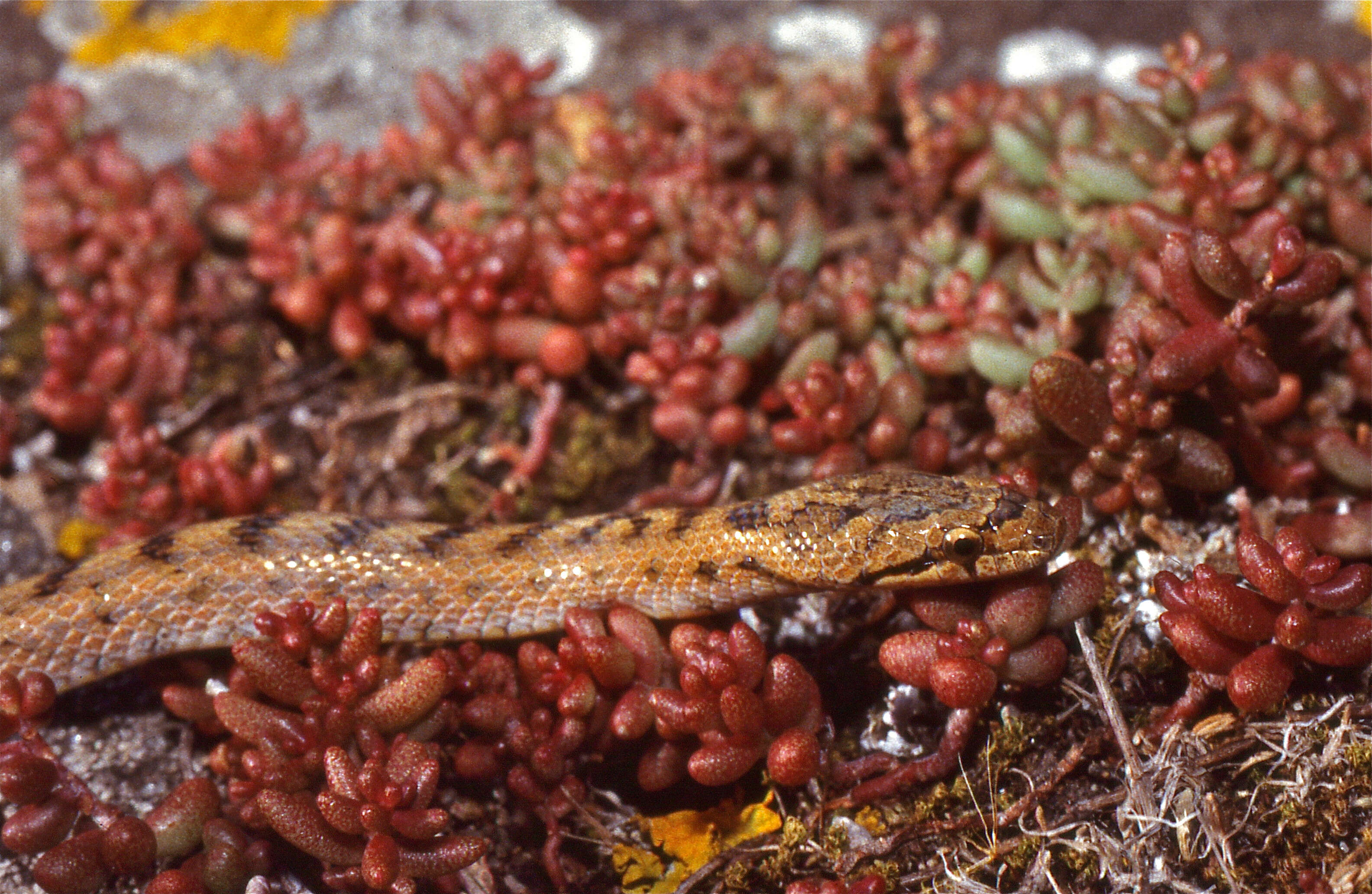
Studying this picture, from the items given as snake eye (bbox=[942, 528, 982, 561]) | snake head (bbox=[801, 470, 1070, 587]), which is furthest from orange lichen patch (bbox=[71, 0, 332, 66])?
snake eye (bbox=[942, 528, 982, 561])

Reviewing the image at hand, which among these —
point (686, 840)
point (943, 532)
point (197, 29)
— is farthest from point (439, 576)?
point (197, 29)

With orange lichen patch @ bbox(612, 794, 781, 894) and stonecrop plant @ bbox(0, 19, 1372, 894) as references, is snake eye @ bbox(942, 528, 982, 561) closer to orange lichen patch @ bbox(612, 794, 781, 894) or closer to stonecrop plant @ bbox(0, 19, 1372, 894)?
stonecrop plant @ bbox(0, 19, 1372, 894)

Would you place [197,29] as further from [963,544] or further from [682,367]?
[963,544]

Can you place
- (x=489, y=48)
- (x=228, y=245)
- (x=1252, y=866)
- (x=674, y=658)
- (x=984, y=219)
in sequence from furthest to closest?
(x=489, y=48)
(x=228, y=245)
(x=984, y=219)
(x=674, y=658)
(x=1252, y=866)

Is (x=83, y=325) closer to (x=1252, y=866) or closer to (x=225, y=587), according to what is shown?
(x=225, y=587)

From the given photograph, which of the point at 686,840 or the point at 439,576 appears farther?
the point at 439,576

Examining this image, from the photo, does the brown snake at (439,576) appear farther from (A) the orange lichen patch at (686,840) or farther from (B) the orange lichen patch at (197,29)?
(B) the orange lichen patch at (197,29)

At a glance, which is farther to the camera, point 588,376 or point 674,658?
point 588,376

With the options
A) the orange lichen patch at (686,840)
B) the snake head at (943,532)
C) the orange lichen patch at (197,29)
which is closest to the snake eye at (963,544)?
the snake head at (943,532)

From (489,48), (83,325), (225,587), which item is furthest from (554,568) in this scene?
(489,48)
